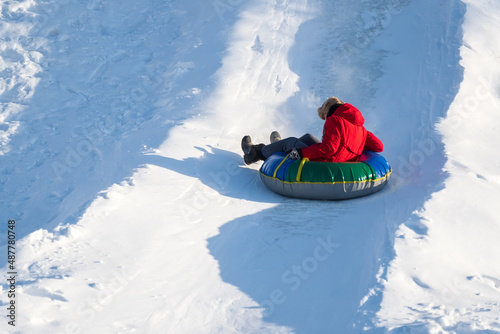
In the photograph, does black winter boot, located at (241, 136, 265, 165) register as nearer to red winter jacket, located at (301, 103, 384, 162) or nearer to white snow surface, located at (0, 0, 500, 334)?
white snow surface, located at (0, 0, 500, 334)

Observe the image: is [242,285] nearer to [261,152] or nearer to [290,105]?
[261,152]

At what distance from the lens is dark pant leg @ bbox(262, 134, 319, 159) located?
16.7 ft

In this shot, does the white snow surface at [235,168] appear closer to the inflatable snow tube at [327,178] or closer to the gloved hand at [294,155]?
the inflatable snow tube at [327,178]

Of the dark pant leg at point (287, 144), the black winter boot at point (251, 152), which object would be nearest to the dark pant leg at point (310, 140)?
the dark pant leg at point (287, 144)

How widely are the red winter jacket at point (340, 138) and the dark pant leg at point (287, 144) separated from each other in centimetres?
25

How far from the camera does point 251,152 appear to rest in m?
5.45

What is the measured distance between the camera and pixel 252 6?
26.1 ft

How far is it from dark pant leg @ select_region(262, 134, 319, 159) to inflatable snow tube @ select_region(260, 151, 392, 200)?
12.4 inches

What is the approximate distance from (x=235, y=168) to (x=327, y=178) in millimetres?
1163

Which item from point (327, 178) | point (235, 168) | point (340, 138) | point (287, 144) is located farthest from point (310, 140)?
point (235, 168)

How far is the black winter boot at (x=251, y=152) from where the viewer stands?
17.9 ft

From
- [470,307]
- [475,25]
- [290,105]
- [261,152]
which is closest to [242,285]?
[470,307]

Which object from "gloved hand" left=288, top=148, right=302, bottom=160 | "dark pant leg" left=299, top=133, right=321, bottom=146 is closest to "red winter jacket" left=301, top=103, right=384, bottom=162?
"gloved hand" left=288, top=148, right=302, bottom=160

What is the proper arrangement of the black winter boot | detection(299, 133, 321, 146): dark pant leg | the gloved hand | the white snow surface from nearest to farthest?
the white snow surface
the gloved hand
detection(299, 133, 321, 146): dark pant leg
the black winter boot
